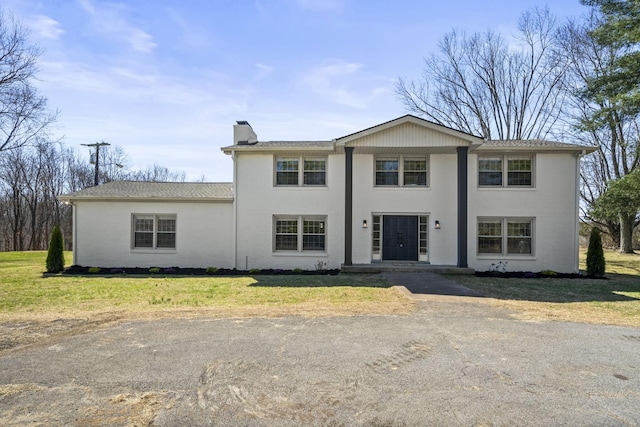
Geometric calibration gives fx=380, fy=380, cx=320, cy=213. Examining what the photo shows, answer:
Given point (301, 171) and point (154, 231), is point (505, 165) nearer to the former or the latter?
point (301, 171)

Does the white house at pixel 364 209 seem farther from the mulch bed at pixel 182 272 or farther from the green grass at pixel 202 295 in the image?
the green grass at pixel 202 295

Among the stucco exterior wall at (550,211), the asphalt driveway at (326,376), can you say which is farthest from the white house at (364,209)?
the asphalt driveway at (326,376)

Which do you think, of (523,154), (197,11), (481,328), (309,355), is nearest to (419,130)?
(523,154)

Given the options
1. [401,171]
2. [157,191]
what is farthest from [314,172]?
[157,191]

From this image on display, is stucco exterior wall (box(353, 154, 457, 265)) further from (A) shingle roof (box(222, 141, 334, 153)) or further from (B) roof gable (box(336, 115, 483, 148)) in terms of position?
(A) shingle roof (box(222, 141, 334, 153))

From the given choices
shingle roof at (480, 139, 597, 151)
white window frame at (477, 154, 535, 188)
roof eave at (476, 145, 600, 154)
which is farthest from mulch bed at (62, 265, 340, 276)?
shingle roof at (480, 139, 597, 151)

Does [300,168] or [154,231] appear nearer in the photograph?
[300,168]

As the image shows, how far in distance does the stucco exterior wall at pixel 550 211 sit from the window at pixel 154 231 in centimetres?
1230

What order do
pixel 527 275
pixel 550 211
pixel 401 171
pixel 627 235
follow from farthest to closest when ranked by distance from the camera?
pixel 627 235 < pixel 401 171 < pixel 550 211 < pixel 527 275

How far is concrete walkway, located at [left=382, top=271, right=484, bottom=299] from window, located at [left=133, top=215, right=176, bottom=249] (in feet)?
29.3

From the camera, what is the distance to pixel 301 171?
15.7 metres

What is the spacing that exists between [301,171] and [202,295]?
287 inches

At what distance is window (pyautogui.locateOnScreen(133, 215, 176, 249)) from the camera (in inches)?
627

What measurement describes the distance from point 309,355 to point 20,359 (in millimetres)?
3775
